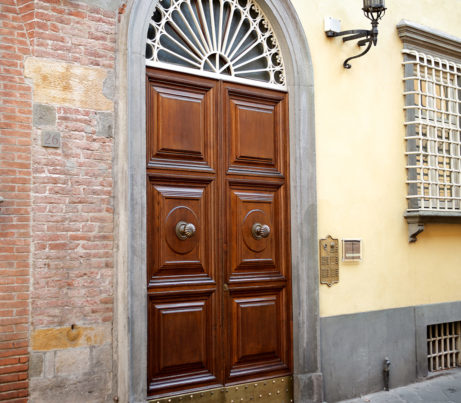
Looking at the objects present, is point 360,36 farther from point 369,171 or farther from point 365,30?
point 369,171

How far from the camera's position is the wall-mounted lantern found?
623 centimetres

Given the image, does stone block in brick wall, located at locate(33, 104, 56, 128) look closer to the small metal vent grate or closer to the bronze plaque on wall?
the bronze plaque on wall

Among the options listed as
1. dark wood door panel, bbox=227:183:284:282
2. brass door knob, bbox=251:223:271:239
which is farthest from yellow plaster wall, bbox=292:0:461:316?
brass door knob, bbox=251:223:271:239

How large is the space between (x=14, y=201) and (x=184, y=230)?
1.54 meters

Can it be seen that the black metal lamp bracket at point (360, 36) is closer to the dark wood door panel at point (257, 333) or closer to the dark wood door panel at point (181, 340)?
the dark wood door panel at point (257, 333)

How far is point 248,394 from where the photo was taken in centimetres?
562

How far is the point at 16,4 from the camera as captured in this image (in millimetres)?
4582

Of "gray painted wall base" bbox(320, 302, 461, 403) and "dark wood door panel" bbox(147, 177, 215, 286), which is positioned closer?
"dark wood door panel" bbox(147, 177, 215, 286)

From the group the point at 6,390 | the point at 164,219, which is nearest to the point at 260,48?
the point at 164,219

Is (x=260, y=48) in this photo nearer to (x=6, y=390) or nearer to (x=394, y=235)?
(x=394, y=235)

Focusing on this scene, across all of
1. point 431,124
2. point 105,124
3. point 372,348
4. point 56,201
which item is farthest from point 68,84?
point 431,124

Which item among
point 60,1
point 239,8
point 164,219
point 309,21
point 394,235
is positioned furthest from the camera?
point 394,235

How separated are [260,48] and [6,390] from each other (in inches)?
161

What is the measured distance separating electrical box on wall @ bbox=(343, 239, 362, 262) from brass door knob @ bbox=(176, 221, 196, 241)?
2.05m
